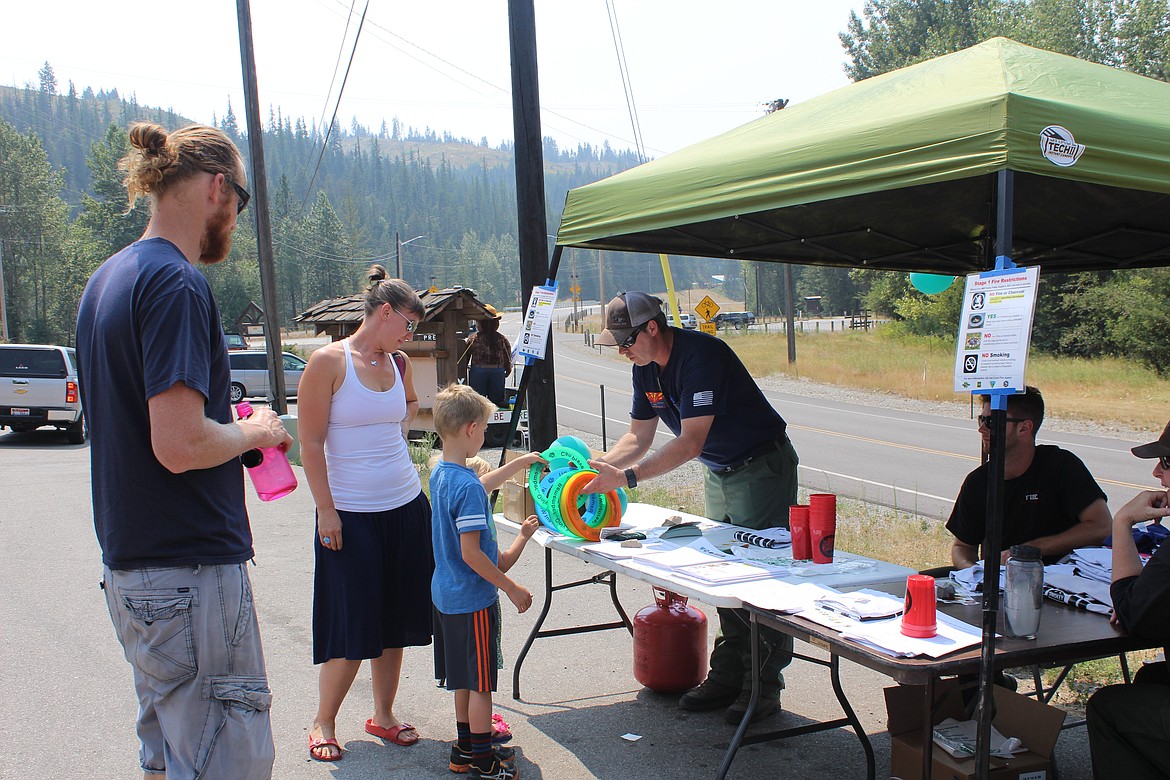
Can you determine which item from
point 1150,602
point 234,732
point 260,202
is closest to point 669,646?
point 1150,602

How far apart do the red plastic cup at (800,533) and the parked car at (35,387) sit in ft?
52.9

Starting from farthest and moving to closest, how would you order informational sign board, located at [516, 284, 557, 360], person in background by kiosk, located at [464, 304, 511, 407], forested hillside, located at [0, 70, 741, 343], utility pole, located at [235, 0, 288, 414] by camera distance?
1. forested hillside, located at [0, 70, 741, 343]
2. utility pole, located at [235, 0, 288, 414]
3. person in background by kiosk, located at [464, 304, 511, 407]
4. informational sign board, located at [516, 284, 557, 360]

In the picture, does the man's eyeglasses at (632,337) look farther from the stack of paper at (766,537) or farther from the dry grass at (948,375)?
the dry grass at (948,375)

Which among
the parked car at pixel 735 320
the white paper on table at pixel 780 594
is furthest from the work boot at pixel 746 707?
the parked car at pixel 735 320

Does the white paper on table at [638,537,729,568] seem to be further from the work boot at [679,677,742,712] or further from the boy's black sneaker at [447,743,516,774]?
the boy's black sneaker at [447,743,516,774]

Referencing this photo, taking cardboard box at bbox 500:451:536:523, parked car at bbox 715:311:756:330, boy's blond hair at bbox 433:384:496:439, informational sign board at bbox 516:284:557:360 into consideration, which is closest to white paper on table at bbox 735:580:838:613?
boy's blond hair at bbox 433:384:496:439

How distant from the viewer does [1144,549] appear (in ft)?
11.9

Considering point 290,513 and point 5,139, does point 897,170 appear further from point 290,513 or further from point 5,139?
point 5,139

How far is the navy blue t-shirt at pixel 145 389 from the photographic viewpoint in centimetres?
213

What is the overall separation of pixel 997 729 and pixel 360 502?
2.65m

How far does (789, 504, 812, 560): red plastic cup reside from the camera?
12.3 ft

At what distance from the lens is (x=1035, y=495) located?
3.92 meters

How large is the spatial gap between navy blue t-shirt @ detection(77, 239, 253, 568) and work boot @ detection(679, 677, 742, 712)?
2670 mm

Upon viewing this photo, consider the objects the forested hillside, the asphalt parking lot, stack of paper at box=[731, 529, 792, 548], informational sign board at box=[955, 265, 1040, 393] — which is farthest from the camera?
the forested hillside
